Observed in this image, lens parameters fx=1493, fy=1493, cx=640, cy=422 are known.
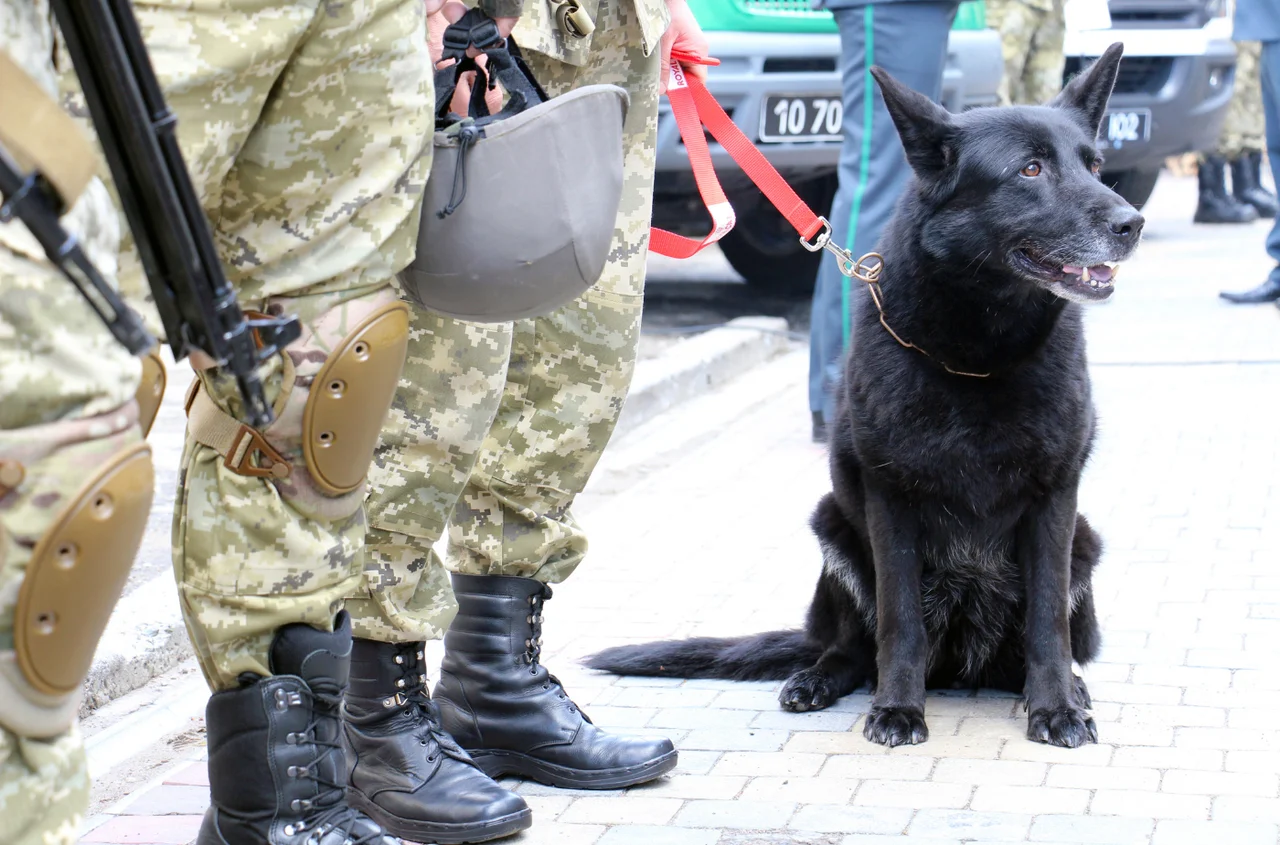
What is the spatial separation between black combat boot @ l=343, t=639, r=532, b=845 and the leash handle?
908 mm

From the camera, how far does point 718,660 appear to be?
2.99 m

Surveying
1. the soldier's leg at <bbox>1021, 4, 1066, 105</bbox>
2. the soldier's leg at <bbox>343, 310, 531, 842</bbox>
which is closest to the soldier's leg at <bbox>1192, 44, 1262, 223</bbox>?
the soldier's leg at <bbox>1021, 4, 1066, 105</bbox>

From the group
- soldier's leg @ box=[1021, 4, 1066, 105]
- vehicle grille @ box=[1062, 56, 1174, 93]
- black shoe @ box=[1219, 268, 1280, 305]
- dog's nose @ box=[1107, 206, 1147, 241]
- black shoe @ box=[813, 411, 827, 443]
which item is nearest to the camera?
dog's nose @ box=[1107, 206, 1147, 241]

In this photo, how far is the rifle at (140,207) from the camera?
121 centimetres

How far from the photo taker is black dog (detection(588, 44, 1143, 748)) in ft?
8.89

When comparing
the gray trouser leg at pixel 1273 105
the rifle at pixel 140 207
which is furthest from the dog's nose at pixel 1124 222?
the gray trouser leg at pixel 1273 105

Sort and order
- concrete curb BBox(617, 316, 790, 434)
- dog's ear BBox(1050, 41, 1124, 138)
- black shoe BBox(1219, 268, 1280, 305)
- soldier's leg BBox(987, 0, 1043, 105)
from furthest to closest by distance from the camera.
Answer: soldier's leg BBox(987, 0, 1043, 105) < black shoe BBox(1219, 268, 1280, 305) < concrete curb BBox(617, 316, 790, 434) < dog's ear BBox(1050, 41, 1124, 138)

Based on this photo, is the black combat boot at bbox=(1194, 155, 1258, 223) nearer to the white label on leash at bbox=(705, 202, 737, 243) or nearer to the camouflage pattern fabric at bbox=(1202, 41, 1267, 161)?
the camouflage pattern fabric at bbox=(1202, 41, 1267, 161)

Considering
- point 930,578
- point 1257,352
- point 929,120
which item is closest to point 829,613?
point 930,578

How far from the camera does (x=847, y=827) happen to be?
2.23m

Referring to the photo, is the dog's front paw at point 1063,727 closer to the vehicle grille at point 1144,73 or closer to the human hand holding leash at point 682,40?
the human hand holding leash at point 682,40

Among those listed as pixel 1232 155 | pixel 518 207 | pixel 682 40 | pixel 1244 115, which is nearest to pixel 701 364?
pixel 682 40

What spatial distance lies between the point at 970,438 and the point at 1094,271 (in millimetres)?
407

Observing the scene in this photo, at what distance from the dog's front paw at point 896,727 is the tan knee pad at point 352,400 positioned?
1.26 meters
